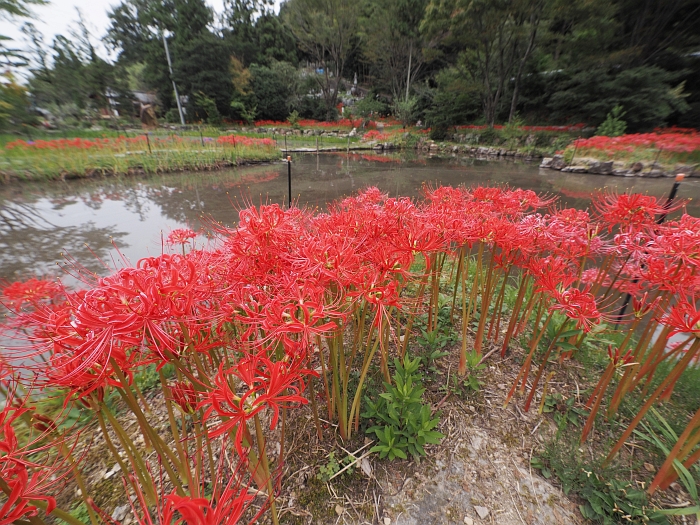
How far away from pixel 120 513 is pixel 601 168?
16243 mm

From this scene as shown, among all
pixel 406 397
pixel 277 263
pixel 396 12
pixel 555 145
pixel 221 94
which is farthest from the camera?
pixel 221 94

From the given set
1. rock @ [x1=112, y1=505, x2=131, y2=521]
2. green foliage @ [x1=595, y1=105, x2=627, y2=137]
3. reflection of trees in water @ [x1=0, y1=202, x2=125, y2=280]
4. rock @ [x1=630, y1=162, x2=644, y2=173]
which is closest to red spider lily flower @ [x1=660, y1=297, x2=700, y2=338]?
rock @ [x1=112, y1=505, x2=131, y2=521]

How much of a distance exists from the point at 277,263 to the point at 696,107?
2721cm

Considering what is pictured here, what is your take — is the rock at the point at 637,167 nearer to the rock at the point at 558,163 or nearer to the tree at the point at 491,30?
the rock at the point at 558,163

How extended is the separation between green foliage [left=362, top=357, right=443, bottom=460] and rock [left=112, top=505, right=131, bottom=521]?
1232 mm

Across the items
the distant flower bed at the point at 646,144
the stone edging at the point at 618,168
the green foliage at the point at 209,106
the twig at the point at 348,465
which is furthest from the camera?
the green foliage at the point at 209,106

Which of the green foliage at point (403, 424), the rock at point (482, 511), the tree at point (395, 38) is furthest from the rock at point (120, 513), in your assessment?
the tree at point (395, 38)

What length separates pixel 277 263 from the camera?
1.38 meters

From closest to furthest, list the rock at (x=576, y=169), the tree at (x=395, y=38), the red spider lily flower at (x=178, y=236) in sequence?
the red spider lily flower at (x=178, y=236) < the rock at (x=576, y=169) < the tree at (x=395, y=38)

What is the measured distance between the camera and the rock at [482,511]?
145cm

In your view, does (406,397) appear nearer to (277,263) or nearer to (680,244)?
(277,263)

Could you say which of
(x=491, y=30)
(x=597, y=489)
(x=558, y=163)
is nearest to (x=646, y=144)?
(x=558, y=163)

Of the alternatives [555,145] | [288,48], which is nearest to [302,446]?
[555,145]

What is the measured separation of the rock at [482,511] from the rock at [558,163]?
15.3 m
